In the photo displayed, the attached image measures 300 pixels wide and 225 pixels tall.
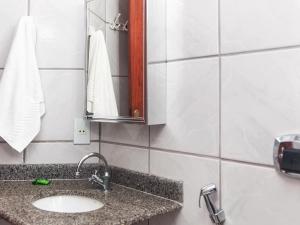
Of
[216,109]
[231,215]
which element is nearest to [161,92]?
[216,109]

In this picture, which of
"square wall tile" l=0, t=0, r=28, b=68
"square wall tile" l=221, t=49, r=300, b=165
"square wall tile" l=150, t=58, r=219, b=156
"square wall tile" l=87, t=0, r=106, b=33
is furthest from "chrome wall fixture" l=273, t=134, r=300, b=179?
"square wall tile" l=0, t=0, r=28, b=68

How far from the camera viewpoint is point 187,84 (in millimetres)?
1085

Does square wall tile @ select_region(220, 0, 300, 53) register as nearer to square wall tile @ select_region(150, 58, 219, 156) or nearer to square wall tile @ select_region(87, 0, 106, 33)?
square wall tile @ select_region(150, 58, 219, 156)

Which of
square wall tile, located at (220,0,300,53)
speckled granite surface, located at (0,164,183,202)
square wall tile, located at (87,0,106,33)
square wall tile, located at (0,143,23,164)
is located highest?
square wall tile, located at (87,0,106,33)

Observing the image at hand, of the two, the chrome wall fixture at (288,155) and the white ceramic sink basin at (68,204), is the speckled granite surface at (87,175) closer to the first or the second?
the white ceramic sink basin at (68,204)

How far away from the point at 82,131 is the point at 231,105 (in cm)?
73

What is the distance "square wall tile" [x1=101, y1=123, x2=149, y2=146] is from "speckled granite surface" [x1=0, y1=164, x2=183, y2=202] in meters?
0.12

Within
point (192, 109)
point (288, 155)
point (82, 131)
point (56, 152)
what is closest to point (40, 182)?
point (56, 152)

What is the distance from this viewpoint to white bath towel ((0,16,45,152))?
4.39 feet

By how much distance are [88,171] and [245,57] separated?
844mm

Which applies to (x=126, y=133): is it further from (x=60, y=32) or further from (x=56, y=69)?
(x=60, y=32)

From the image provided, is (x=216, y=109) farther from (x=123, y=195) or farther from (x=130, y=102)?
(x=123, y=195)

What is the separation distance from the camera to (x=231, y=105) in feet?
3.15

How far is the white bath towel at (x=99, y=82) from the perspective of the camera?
4.27 ft
